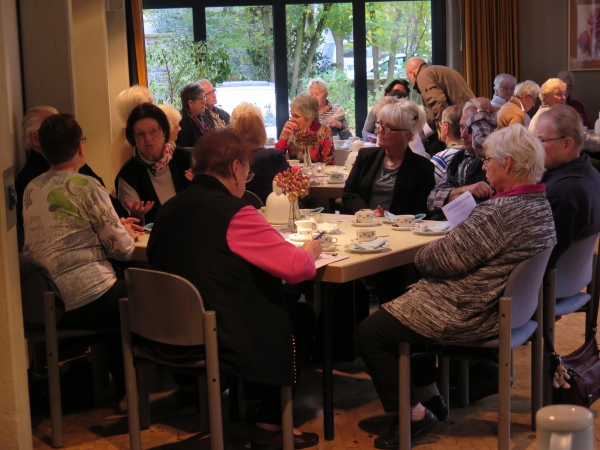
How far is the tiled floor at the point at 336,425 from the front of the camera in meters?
3.14

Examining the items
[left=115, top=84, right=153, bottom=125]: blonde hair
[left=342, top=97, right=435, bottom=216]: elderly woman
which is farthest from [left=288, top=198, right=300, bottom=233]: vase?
[left=115, top=84, right=153, bottom=125]: blonde hair

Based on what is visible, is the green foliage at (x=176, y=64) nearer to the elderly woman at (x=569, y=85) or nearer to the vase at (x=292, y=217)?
the elderly woman at (x=569, y=85)

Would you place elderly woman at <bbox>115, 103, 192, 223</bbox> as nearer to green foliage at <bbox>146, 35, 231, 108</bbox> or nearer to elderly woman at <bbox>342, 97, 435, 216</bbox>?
elderly woman at <bbox>342, 97, 435, 216</bbox>

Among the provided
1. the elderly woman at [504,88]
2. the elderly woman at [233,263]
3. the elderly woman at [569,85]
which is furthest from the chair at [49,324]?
the elderly woman at [569,85]

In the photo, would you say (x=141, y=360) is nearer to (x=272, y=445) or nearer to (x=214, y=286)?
(x=214, y=286)

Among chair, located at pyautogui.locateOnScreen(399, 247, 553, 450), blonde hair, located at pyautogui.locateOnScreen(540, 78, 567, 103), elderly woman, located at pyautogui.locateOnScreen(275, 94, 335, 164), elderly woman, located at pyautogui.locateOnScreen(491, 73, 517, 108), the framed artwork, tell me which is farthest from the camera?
the framed artwork

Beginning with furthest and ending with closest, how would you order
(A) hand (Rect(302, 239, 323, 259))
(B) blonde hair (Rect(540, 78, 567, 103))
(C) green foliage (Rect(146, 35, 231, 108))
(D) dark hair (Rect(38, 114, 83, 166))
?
1. (C) green foliage (Rect(146, 35, 231, 108))
2. (B) blonde hair (Rect(540, 78, 567, 103))
3. (D) dark hair (Rect(38, 114, 83, 166))
4. (A) hand (Rect(302, 239, 323, 259))

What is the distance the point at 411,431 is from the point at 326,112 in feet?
18.6

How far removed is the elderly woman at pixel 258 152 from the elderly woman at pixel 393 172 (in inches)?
20.7

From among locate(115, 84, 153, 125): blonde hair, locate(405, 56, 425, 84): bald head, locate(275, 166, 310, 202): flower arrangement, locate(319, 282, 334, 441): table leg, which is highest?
locate(405, 56, 425, 84): bald head

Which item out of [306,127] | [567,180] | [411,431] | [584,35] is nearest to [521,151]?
[567,180]

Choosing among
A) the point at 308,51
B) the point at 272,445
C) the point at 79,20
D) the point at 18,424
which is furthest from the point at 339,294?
the point at 308,51

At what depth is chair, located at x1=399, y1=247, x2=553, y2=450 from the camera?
8.81 ft

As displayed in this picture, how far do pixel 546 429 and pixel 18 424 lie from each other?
2.49 m
